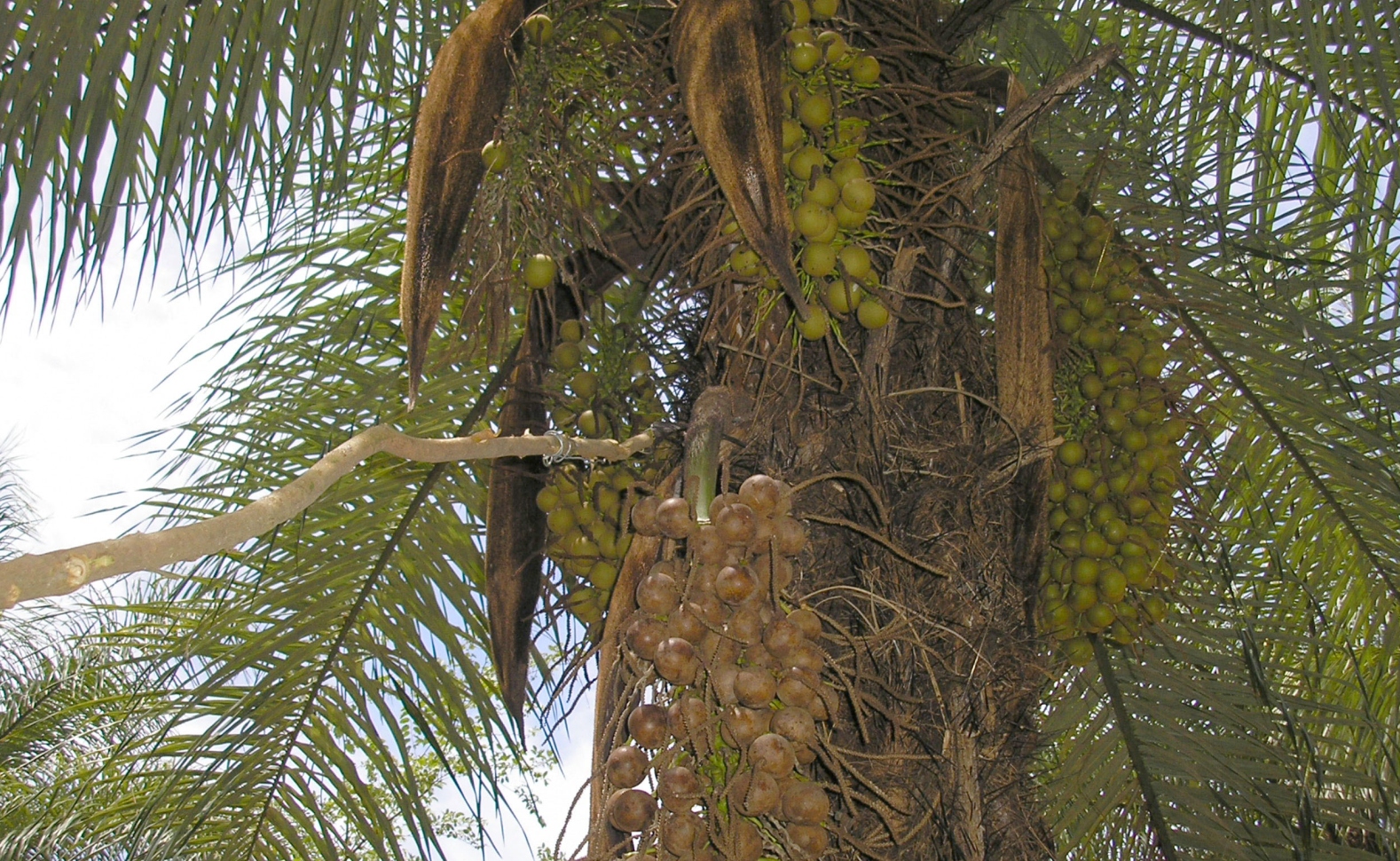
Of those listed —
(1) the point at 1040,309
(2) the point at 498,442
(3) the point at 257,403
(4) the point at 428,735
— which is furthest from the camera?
(3) the point at 257,403

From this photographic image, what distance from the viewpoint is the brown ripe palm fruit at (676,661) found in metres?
0.89

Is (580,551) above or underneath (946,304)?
underneath

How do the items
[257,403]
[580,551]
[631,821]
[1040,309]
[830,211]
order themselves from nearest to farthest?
[631,821], [830,211], [1040,309], [580,551], [257,403]

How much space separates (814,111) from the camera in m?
1.24

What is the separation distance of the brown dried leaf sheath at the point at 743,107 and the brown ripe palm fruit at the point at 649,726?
419mm

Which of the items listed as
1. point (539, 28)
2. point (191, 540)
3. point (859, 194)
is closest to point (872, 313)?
point (859, 194)

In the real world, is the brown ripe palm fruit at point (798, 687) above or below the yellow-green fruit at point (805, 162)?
below

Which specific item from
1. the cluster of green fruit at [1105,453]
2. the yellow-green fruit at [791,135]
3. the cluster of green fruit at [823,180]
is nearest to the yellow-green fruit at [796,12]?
the cluster of green fruit at [823,180]

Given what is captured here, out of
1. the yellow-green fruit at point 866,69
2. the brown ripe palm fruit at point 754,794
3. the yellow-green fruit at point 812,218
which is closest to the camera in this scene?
the brown ripe palm fruit at point 754,794

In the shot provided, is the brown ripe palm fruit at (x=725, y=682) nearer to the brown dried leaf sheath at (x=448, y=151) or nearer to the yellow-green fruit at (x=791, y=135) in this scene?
the brown dried leaf sheath at (x=448, y=151)

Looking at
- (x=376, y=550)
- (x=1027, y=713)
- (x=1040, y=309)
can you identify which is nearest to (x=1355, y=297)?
(x=1040, y=309)

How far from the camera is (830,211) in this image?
1.23 meters

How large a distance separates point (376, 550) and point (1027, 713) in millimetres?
1268

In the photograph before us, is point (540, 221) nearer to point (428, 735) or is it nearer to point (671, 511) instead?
point (671, 511)
